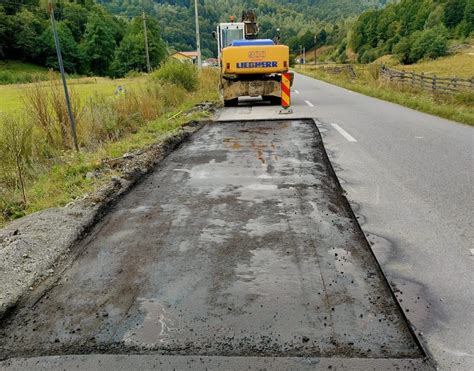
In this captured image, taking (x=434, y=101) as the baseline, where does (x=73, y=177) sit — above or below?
below

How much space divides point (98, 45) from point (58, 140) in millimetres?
85515

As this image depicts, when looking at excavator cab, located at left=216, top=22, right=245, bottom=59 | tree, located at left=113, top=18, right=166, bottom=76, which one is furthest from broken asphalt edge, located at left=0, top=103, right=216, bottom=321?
tree, located at left=113, top=18, right=166, bottom=76

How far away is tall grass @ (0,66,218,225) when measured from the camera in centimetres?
622

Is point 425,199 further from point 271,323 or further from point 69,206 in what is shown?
point 69,206

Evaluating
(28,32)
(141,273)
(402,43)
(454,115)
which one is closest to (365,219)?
(141,273)

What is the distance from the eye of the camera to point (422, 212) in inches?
193

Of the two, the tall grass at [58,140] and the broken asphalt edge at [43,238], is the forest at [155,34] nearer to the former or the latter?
the tall grass at [58,140]

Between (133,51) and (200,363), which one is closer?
(200,363)

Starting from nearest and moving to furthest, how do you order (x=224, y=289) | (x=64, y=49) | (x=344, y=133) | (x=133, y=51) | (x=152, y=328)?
(x=152, y=328) → (x=224, y=289) → (x=344, y=133) → (x=64, y=49) → (x=133, y=51)

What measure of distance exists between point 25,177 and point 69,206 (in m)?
3.27

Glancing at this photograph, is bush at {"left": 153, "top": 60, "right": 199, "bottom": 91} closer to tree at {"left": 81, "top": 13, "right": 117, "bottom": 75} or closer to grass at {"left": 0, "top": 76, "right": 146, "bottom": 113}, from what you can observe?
grass at {"left": 0, "top": 76, "right": 146, "bottom": 113}

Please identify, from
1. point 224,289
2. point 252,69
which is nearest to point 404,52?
point 252,69

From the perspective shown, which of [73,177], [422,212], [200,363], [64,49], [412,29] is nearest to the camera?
[200,363]

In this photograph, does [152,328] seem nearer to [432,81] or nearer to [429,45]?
[432,81]
